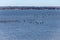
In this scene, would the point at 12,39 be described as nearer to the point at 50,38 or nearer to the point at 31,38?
the point at 31,38

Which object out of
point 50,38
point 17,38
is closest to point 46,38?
point 50,38

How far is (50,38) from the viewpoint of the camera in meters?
1.50

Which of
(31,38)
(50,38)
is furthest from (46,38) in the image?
(31,38)

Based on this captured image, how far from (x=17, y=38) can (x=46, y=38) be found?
269mm

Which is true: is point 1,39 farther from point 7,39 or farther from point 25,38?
point 25,38

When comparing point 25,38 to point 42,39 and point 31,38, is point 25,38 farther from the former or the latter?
point 42,39

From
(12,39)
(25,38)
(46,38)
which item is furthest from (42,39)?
(12,39)

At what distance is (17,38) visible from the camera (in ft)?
5.12

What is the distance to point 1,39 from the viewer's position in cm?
149

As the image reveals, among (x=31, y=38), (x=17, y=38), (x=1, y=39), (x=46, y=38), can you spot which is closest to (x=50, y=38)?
(x=46, y=38)

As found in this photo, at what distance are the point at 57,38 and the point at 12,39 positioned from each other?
15.8 inches

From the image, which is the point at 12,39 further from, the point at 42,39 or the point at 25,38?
the point at 42,39

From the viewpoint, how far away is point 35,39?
152 cm

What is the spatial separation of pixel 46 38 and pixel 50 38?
37 millimetres
